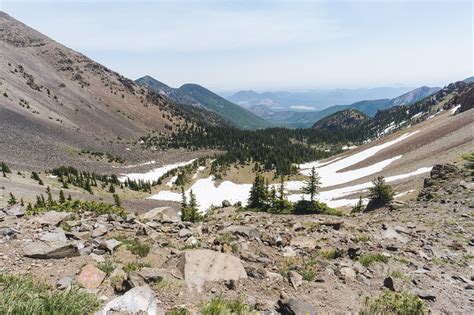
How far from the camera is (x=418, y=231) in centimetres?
1756

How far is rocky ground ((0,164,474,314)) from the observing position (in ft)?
25.9

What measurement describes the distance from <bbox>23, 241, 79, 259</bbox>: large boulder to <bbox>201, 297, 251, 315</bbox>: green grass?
5168mm

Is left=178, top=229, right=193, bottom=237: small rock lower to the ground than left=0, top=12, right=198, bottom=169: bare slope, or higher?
lower

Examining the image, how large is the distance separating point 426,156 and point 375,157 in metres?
21.4

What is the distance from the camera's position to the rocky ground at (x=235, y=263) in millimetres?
7902

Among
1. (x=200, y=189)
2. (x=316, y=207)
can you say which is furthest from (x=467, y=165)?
(x=200, y=189)

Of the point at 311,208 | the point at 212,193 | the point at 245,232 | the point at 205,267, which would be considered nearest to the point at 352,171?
the point at 212,193

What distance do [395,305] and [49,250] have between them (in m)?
10.5

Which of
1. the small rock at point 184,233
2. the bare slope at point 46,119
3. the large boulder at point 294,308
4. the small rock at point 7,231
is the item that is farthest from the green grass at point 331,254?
the bare slope at point 46,119

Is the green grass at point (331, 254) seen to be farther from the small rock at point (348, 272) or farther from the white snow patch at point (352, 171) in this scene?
Answer: the white snow patch at point (352, 171)

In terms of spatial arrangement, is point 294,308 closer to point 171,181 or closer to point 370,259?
point 370,259

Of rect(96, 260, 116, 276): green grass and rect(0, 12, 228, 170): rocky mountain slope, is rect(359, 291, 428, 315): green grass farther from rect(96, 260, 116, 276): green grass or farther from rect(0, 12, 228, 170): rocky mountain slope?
rect(0, 12, 228, 170): rocky mountain slope

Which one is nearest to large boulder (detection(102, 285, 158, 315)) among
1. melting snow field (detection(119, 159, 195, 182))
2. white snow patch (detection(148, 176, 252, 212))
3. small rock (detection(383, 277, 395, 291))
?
small rock (detection(383, 277, 395, 291))

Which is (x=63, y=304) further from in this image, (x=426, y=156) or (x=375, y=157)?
(x=375, y=157)
